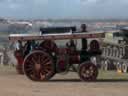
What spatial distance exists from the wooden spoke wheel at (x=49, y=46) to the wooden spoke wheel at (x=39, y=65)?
432 mm

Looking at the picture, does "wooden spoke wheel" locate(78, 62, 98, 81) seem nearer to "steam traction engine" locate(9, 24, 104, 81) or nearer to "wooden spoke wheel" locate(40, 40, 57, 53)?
"steam traction engine" locate(9, 24, 104, 81)

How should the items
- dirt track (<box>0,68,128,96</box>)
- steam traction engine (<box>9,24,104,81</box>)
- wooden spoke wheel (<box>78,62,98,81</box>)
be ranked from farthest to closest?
steam traction engine (<box>9,24,104,81</box>), wooden spoke wheel (<box>78,62,98,81</box>), dirt track (<box>0,68,128,96</box>)

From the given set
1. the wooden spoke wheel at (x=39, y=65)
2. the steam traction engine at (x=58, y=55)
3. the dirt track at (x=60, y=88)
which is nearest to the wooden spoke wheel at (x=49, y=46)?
the steam traction engine at (x=58, y=55)

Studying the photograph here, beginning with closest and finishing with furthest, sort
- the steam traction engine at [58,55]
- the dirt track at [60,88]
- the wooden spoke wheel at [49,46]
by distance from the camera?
the dirt track at [60,88]
the steam traction engine at [58,55]
the wooden spoke wheel at [49,46]

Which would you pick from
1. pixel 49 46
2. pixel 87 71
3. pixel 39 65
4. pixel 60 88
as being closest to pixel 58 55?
pixel 49 46

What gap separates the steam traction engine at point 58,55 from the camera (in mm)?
22078

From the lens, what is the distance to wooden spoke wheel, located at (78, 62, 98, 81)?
22.0 m

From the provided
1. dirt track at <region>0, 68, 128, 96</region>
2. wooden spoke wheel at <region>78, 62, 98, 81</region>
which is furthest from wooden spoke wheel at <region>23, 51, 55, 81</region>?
wooden spoke wheel at <region>78, 62, 98, 81</region>

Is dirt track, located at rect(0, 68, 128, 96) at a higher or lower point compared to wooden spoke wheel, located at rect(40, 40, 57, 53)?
lower

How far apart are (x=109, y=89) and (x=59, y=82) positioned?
317 centimetres

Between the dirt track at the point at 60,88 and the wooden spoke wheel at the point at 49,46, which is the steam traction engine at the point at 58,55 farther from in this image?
the dirt track at the point at 60,88

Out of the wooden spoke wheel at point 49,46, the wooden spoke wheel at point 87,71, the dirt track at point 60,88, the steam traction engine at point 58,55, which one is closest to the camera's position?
the dirt track at point 60,88

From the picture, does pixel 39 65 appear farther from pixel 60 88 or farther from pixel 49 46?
pixel 60 88

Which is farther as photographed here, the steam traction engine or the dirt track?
the steam traction engine
